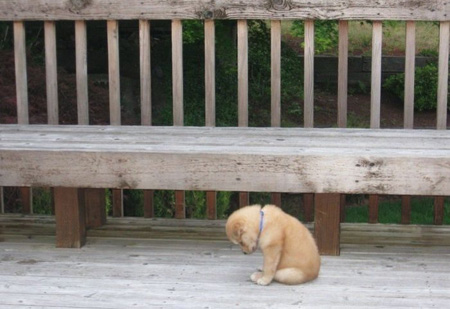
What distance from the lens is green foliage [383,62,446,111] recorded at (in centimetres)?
947

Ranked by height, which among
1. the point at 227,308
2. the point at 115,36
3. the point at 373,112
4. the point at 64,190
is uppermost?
the point at 115,36

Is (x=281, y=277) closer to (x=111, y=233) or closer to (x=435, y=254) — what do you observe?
(x=435, y=254)

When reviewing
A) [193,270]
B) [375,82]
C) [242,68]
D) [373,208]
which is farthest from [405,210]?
[193,270]

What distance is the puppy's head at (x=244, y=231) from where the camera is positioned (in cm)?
348

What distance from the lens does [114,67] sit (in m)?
4.84

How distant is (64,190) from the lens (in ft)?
13.5

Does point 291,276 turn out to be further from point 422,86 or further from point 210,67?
point 422,86

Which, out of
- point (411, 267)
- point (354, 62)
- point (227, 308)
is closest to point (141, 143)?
point (227, 308)

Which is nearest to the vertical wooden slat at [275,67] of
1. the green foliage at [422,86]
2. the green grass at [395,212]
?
the green grass at [395,212]

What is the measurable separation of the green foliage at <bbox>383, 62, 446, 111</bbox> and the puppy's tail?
20.3 ft

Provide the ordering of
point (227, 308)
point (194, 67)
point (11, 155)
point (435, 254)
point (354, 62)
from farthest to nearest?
point (354, 62) → point (194, 67) → point (435, 254) → point (11, 155) → point (227, 308)

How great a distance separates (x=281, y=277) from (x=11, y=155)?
4.40 feet

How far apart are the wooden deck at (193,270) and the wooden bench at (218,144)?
0.73ft

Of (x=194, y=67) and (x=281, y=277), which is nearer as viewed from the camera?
(x=281, y=277)
